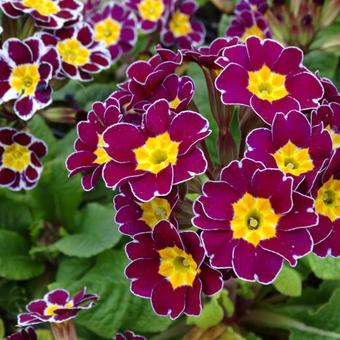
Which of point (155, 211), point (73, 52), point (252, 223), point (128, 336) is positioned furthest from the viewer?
point (73, 52)

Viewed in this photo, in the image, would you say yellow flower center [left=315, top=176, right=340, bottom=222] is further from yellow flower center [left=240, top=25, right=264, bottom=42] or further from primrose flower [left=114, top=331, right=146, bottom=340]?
yellow flower center [left=240, top=25, right=264, bottom=42]

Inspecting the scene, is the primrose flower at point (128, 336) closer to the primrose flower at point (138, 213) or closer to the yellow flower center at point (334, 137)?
the primrose flower at point (138, 213)

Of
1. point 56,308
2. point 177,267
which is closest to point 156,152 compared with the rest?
point 177,267

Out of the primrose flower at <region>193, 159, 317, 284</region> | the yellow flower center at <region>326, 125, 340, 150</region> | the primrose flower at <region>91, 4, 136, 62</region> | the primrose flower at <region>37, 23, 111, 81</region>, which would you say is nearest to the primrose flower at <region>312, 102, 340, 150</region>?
the yellow flower center at <region>326, 125, 340, 150</region>

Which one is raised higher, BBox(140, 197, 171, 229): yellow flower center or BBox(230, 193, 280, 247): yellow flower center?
BBox(230, 193, 280, 247): yellow flower center

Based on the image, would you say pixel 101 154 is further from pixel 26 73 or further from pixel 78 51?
pixel 78 51

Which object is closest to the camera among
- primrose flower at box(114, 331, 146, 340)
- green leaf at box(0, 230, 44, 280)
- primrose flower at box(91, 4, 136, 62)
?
primrose flower at box(114, 331, 146, 340)

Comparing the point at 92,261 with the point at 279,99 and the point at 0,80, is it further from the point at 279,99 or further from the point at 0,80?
the point at 279,99
